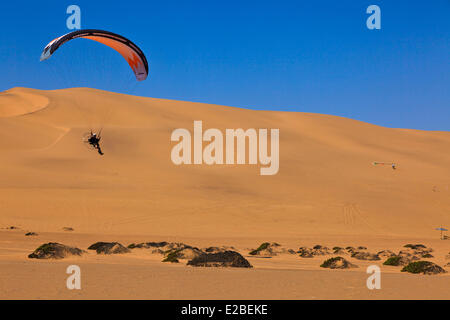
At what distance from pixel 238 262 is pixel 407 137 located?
69.9 meters

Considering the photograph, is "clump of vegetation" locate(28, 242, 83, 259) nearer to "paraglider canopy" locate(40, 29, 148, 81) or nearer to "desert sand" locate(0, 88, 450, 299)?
"desert sand" locate(0, 88, 450, 299)

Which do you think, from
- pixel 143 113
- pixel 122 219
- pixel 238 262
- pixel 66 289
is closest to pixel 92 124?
pixel 143 113

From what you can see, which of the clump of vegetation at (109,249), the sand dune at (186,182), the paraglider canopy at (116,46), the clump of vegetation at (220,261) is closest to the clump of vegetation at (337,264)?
the clump of vegetation at (220,261)

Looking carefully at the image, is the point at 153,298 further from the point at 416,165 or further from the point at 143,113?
Answer: the point at 143,113

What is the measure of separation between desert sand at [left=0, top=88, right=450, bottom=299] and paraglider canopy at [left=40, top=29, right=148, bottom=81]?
6.94 m

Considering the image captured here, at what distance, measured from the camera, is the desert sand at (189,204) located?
11766 millimetres

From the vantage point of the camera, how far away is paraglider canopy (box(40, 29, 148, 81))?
63.1 feet

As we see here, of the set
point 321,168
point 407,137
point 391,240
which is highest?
point 407,137

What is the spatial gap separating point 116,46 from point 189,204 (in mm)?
16400

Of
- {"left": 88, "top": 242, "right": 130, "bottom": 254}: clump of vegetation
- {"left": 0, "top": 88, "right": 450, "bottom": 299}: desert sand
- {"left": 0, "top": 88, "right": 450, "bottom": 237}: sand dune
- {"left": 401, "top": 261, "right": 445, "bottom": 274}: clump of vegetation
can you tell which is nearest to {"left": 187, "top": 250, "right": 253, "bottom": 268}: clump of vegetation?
{"left": 0, "top": 88, "right": 450, "bottom": 299}: desert sand

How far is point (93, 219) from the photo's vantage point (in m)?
32.1

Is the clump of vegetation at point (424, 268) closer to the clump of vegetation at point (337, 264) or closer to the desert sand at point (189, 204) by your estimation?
the desert sand at point (189, 204)

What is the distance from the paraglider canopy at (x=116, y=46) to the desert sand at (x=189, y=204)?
22.8ft

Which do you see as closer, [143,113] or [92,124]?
[92,124]
